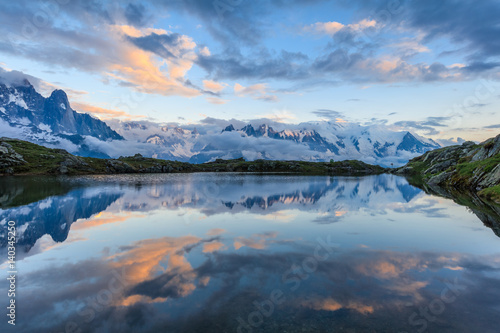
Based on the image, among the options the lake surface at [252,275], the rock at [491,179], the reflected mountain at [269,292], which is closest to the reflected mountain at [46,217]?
the lake surface at [252,275]

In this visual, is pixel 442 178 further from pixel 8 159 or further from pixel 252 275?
pixel 8 159

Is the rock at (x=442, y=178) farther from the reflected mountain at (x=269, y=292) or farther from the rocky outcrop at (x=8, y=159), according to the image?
the rocky outcrop at (x=8, y=159)

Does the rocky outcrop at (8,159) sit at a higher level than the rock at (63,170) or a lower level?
higher

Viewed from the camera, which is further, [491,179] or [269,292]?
[491,179]

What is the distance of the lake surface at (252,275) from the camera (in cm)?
1412

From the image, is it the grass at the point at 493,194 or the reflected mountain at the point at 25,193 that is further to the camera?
the grass at the point at 493,194

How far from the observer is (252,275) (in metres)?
19.9

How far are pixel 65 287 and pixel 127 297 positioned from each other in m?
5.28

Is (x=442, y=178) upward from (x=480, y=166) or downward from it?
downward

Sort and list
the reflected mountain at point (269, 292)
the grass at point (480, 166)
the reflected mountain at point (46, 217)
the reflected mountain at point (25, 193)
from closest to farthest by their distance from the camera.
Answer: the reflected mountain at point (269, 292)
the reflected mountain at point (46, 217)
the reflected mountain at point (25, 193)
the grass at point (480, 166)

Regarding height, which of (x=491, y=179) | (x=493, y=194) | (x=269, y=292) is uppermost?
(x=491, y=179)

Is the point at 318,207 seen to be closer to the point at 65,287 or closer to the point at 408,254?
the point at 408,254

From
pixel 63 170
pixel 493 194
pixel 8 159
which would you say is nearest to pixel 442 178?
pixel 493 194

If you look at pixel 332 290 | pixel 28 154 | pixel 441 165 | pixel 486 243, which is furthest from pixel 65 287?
pixel 28 154
